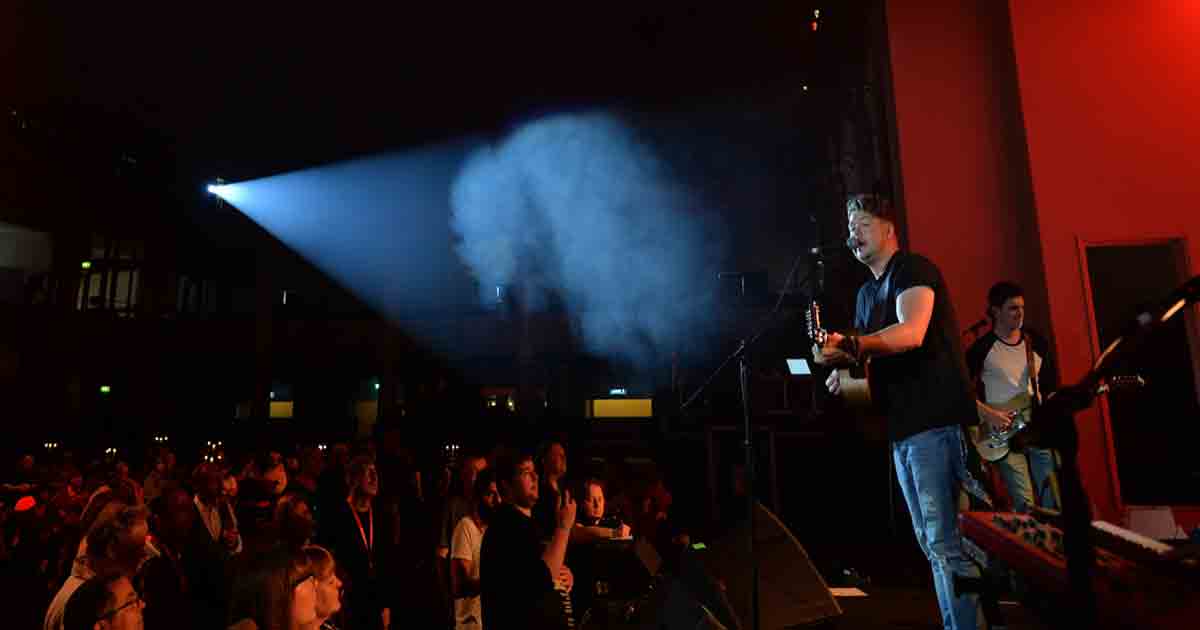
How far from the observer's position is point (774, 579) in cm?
294

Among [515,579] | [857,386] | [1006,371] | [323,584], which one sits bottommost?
[323,584]

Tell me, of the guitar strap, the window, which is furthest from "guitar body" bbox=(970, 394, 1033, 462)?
the window

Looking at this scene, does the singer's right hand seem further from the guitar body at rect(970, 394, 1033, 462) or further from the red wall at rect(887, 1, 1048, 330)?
the red wall at rect(887, 1, 1048, 330)

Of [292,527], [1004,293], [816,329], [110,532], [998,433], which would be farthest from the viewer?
[1004,293]

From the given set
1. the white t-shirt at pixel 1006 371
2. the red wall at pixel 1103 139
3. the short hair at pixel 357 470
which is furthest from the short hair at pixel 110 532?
the red wall at pixel 1103 139

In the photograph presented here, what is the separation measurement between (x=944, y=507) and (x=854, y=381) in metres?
0.56

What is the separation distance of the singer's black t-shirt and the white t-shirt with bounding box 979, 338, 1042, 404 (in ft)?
6.63

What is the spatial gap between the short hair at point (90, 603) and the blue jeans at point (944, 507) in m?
3.44

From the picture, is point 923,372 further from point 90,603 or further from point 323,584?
point 90,603

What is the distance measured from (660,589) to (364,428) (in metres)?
18.7

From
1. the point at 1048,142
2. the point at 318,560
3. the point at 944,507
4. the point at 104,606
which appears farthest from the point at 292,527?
the point at 1048,142

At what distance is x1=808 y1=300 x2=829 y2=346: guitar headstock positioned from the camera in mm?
2404

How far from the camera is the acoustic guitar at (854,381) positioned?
263cm

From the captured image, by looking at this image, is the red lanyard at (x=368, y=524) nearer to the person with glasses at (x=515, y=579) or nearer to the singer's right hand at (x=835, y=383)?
the person with glasses at (x=515, y=579)
